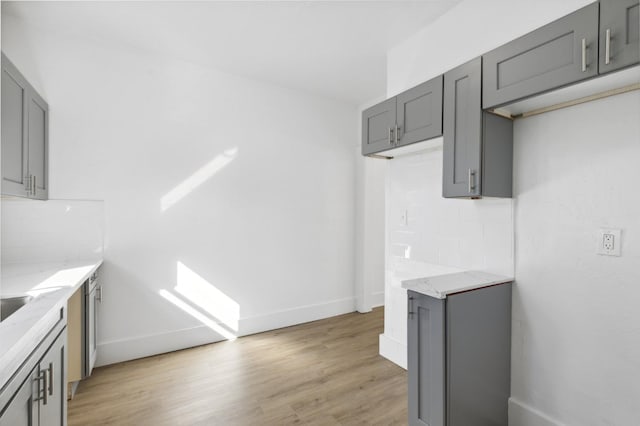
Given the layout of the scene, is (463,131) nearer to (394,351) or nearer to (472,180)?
(472,180)

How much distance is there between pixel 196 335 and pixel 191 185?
1.53 m

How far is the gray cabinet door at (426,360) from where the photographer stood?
5.60ft

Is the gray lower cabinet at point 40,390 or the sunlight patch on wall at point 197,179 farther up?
the sunlight patch on wall at point 197,179

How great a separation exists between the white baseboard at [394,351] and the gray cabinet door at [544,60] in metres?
2.10

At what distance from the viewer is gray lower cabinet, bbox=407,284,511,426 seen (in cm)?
170

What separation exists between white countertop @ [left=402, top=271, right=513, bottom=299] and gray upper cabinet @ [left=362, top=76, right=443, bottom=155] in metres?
0.96

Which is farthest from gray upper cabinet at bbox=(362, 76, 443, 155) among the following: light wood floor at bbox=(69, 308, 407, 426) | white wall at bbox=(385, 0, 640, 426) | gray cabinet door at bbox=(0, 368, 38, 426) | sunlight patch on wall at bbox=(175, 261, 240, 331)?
gray cabinet door at bbox=(0, 368, 38, 426)

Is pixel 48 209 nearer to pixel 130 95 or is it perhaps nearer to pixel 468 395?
pixel 130 95

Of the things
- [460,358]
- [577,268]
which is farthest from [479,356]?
[577,268]

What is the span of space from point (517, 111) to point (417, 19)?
1159 millimetres

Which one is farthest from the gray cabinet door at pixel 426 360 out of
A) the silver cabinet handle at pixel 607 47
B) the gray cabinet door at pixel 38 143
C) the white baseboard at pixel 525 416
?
the gray cabinet door at pixel 38 143

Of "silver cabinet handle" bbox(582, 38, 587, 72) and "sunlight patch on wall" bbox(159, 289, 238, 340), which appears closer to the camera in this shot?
"silver cabinet handle" bbox(582, 38, 587, 72)

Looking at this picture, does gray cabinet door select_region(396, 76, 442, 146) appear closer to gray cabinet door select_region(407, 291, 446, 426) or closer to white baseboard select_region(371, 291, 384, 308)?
gray cabinet door select_region(407, 291, 446, 426)

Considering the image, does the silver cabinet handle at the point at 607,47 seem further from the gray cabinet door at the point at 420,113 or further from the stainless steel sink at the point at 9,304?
the stainless steel sink at the point at 9,304
